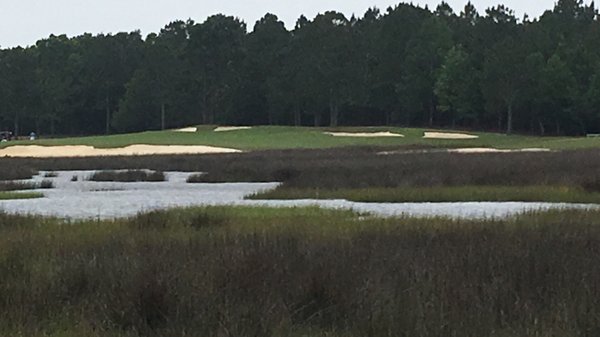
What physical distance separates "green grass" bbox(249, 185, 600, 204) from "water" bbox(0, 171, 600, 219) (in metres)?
0.94

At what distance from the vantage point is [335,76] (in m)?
99.5

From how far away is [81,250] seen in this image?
1053 centimetres

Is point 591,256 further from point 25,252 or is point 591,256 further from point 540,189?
point 540,189

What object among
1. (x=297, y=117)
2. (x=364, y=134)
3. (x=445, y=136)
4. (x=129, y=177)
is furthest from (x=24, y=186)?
(x=297, y=117)

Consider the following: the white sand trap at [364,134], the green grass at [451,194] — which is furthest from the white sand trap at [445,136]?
the green grass at [451,194]

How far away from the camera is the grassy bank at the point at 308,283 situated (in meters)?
6.94

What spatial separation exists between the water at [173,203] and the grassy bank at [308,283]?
452cm

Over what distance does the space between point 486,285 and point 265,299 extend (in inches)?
80.1

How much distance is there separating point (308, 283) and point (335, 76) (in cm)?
9218

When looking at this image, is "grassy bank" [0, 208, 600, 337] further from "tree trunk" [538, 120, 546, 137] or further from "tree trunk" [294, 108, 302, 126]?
"tree trunk" [294, 108, 302, 126]

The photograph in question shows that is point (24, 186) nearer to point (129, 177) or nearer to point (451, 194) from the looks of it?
point (129, 177)

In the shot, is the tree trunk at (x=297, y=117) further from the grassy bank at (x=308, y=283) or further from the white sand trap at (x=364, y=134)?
the grassy bank at (x=308, y=283)

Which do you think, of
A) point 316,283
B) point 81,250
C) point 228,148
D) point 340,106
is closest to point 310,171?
point 81,250

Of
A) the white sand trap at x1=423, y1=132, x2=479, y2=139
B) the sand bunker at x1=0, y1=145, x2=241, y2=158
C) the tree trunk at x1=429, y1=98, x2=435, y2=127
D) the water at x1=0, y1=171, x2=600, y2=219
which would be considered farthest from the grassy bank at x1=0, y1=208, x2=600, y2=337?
the tree trunk at x1=429, y1=98, x2=435, y2=127
